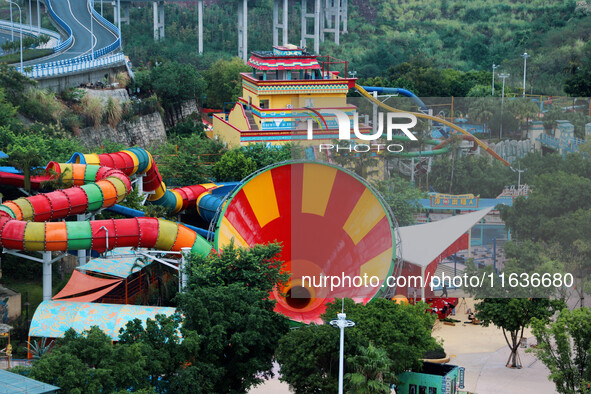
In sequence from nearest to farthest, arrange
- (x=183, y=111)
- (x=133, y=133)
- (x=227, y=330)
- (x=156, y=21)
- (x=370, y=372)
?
(x=370, y=372)
(x=227, y=330)
(x=133, y=133)
(x=183, y=111)
(x=156, y=21)

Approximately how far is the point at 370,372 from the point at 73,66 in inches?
1806

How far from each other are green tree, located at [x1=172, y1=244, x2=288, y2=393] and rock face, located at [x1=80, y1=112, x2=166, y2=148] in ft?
106

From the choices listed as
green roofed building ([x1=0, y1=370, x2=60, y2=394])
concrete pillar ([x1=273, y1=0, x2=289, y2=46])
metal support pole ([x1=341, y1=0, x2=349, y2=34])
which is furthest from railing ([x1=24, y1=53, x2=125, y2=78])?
metal support pole ([x1=341, y1=0, x2=349, y2=34])

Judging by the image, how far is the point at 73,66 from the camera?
2950 inches

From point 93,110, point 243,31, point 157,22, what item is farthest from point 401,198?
point 157,22

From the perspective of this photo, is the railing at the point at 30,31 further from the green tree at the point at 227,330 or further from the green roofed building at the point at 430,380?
the green roofed building at the point at 430,380

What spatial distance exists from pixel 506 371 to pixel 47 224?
16154 millimetres

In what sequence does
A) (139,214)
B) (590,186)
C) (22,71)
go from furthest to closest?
(22,71) → (139,214) → (590,186)

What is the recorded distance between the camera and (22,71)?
7069 centimetres

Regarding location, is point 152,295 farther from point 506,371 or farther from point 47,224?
point 506,371

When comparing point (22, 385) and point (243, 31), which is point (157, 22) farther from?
point (22, 385)

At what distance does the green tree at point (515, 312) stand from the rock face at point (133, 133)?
110ft

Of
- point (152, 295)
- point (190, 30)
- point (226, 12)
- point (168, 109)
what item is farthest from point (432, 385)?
point (226, 12)

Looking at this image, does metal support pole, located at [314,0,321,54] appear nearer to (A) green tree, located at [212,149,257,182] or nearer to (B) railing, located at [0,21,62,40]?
(B) railing, located at [0,21,62,40]
